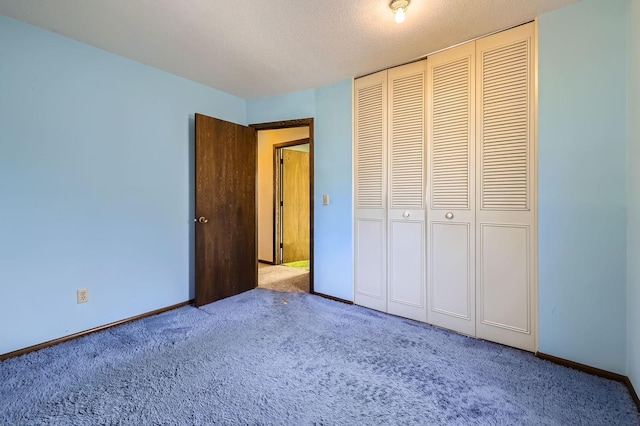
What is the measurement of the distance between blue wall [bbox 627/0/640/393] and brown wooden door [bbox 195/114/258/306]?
3.22 meters

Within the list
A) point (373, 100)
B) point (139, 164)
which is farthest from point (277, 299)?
point (373, 100)

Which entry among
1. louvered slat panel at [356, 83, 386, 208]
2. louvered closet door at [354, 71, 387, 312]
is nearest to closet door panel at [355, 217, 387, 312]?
louvered closet door at [354, 71, 387, 312]

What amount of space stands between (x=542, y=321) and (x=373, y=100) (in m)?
2.27

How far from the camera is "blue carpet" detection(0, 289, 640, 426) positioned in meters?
1.47

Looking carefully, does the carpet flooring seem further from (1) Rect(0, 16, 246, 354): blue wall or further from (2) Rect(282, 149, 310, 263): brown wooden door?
(1) Rect(0, 16, 246, 354): blue wall

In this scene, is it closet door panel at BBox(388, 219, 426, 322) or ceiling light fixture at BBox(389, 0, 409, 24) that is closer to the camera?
ceiling light fixture at BBox(389, 0, 409, 24)

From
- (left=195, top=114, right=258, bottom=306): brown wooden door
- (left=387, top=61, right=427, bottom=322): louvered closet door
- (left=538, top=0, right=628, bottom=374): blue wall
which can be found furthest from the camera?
(left=195, top=114, right=258, bottom=306): brown wooden door

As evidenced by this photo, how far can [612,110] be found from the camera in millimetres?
1748

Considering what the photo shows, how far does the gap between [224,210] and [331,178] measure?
1248mm

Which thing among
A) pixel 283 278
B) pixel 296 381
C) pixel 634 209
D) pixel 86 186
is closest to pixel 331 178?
pixel 283 278

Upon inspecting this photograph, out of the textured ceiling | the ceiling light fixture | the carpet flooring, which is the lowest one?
the carpet flooring

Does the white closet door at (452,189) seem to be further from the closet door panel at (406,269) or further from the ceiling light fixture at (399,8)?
the ceiling light fixture at (399,8)

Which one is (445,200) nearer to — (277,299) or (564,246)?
(564,246)

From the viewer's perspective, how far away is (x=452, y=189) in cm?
242
